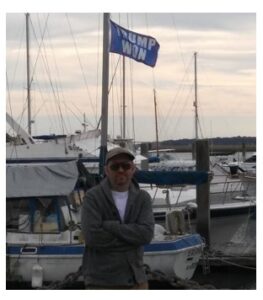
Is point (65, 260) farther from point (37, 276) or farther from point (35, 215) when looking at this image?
point (35, 215)

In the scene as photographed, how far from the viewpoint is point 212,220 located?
1770cm

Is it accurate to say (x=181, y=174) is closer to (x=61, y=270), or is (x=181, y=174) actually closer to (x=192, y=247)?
(x=192, y=247)

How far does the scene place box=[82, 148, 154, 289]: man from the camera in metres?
3.81

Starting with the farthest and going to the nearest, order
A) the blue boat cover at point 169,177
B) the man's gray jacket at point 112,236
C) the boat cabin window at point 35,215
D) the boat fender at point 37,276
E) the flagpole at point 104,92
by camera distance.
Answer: the blue boat cover at point 169,177 < the flagpole at point 104,92 < the boat cabin window at point 35,215 < the boat fender at point 37,276 < the man's gray jacket at point 112,236

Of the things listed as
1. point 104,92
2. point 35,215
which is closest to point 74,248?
point 35,215

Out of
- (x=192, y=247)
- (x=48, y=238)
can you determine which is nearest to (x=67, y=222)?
(x=48, y=238)

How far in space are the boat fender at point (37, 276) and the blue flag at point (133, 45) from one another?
163 inches

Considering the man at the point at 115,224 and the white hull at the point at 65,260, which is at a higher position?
the man at the point at 115,224

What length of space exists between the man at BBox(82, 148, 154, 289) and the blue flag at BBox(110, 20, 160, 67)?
298 inches

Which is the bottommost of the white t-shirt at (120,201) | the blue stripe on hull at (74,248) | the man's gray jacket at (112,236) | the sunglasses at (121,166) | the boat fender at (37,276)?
the boat fender at (37,276)

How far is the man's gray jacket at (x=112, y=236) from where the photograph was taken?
12.5 ft

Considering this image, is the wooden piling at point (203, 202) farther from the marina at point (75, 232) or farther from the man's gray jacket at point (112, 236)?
the man's gray jacket at point (112, 236)

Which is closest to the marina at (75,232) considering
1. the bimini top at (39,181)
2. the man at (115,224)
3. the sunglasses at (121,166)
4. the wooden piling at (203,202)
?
the bimini top at (39,181)

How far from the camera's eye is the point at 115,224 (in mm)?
3789
